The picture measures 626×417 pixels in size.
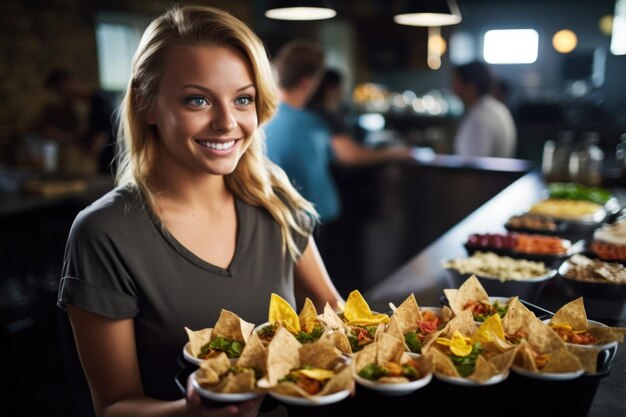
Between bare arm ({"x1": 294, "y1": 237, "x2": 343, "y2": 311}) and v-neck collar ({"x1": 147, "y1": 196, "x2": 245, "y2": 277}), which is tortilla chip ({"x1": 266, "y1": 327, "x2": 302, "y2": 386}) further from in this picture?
bare arm ({"x1": 294, "y1": 237, "x2": 343, "y2": 311})

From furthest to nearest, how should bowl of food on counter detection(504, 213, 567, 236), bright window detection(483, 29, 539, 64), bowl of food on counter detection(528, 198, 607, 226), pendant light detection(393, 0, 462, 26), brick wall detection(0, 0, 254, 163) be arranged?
1. bright window detection(483, 29, 539, 64)
2. brick wall detection(0, 0, 254, 163)
3. pendant light detection(393, 0, 462, 26)
4. bowl of food on counter detection(528, 198, 607, 226)
5. bowl of food on counter detection(504, 213, 567, 236)

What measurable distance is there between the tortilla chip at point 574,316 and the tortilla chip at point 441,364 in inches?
13.9

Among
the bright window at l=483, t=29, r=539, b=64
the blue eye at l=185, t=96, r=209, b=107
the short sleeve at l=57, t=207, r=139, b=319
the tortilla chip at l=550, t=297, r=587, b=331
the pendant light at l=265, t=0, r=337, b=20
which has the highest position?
the bright window at l=483, t=29, r=539, b=64

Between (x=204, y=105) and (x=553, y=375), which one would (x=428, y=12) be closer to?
(x=204, y=105)

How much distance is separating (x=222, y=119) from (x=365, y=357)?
61cm

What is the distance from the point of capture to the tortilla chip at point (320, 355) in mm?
1014

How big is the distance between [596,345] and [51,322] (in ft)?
→ 5.25

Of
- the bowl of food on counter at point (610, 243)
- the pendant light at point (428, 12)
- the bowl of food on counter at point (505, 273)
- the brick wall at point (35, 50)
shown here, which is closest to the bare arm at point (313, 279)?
the bowl of food on counter at point (505, 273)

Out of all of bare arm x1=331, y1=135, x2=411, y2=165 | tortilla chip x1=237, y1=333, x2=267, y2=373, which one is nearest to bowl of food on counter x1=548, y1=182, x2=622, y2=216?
bare arm x1=331, y1=135, x2=411, y2=165

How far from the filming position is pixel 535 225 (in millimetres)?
2295

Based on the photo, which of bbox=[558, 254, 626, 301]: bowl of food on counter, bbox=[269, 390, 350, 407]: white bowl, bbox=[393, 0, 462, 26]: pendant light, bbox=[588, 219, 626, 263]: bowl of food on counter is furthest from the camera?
bbox=[393, 0, 462, 26]: pendant light

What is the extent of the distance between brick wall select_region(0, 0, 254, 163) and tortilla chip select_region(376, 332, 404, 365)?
6531 mm

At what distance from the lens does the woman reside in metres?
1.27

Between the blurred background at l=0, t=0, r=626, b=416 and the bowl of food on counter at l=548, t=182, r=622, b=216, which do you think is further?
the blurred background at l=0, t=0, r=626, b=416
